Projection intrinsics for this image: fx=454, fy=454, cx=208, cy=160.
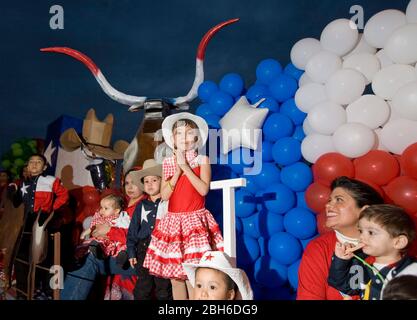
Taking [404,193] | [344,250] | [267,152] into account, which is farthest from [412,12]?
[344,250]

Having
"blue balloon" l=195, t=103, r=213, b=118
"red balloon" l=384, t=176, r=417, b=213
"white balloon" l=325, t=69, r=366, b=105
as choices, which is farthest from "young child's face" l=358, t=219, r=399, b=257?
"blue balloon" l=195, t=103, r=213, b=118

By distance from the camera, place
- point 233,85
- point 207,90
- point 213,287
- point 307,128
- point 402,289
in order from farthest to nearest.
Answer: point 207,90
point 233,85
point 307,128
point 213,287
point 402,289

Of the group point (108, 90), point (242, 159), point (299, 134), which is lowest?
point (242, 159)

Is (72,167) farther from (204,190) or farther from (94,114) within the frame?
(204,190)

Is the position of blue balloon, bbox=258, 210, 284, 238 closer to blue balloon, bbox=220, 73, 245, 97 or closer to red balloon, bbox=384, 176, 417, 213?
red balloon, bbox=384, 176, 417, 213

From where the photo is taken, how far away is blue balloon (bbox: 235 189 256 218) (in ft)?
11.2

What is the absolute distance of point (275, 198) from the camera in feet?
10.8

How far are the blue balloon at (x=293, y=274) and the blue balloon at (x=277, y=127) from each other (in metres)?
0.96

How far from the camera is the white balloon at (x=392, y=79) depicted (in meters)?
2.98

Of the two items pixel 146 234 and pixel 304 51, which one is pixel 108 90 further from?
pixel 304 51

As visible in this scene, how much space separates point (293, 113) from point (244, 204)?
0.80m

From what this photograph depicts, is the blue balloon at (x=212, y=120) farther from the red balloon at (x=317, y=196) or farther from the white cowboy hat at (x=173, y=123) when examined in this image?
the red balloon at (x=317, y=196)

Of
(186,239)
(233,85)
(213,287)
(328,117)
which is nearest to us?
(213,287)
